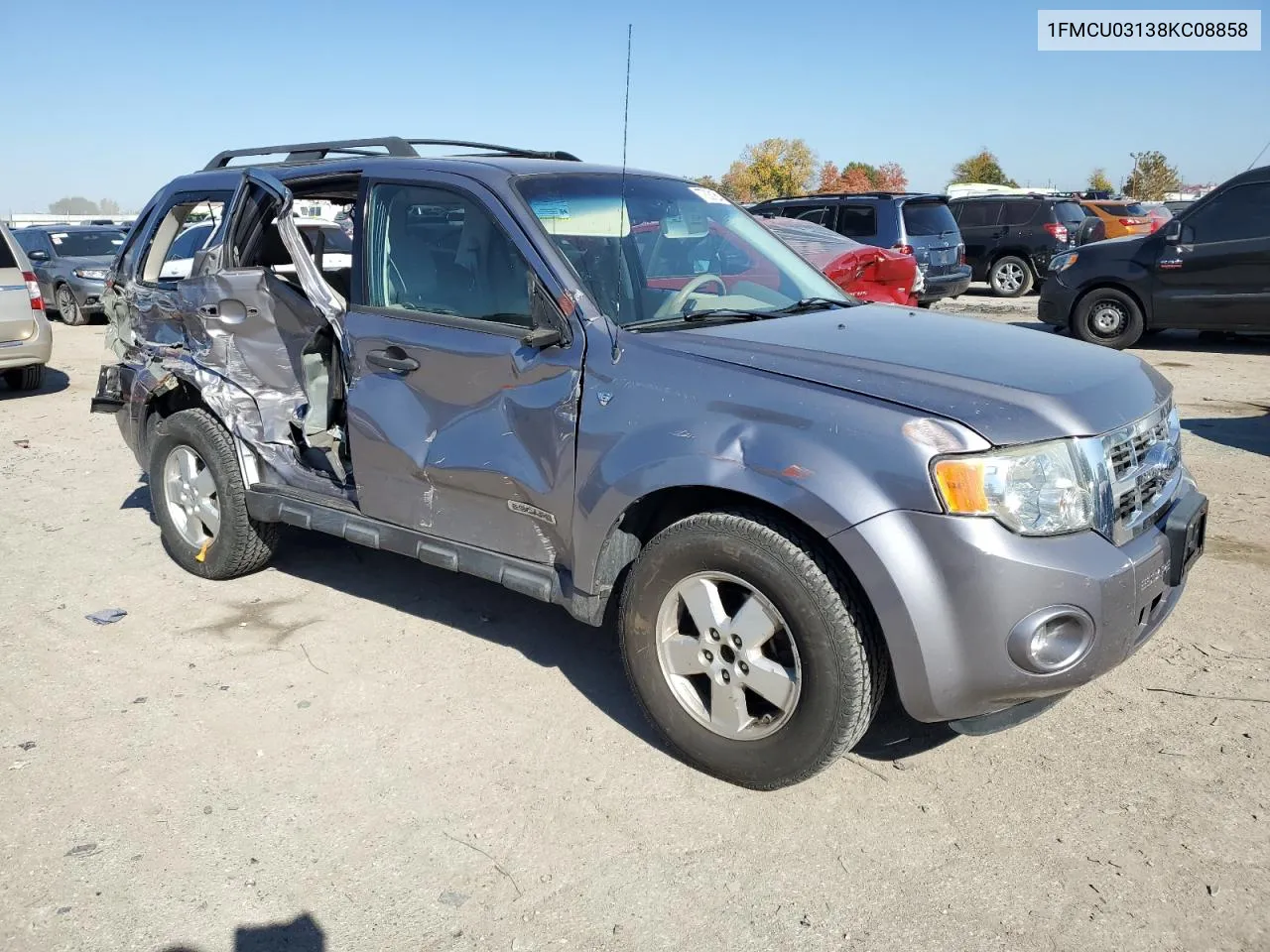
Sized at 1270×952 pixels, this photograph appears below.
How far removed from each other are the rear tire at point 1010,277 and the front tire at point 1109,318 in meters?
7.03

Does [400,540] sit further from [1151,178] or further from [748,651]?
[1151,178]

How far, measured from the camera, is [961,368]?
318 centimetres

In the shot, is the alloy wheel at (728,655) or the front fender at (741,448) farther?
the alloy wheel at (728,655)

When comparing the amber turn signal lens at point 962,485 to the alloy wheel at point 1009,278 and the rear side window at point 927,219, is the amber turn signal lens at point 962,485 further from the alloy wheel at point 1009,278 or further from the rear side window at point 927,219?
the alloy wheel at point 1009,278

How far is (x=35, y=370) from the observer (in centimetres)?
1093

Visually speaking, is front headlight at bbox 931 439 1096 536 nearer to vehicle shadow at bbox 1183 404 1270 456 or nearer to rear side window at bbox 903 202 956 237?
vehicle shadow at bbox 1183 404 1270 456

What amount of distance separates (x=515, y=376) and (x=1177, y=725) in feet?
8.38

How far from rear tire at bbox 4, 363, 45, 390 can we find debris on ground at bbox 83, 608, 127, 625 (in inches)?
281

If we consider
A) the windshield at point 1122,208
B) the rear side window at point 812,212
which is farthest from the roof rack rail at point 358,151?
the windshield at point 1122,208

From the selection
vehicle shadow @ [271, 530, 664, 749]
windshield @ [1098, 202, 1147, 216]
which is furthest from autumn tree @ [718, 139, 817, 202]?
vehicle shadow @ [271, 530, 664, 749]

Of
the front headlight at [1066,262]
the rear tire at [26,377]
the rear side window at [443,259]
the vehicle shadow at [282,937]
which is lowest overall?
the vehicle shadow at [282,937]

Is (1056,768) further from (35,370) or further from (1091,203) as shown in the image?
(1091,203)

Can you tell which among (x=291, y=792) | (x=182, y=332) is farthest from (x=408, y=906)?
(x=182, y=332)

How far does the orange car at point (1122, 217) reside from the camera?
1922 cm
